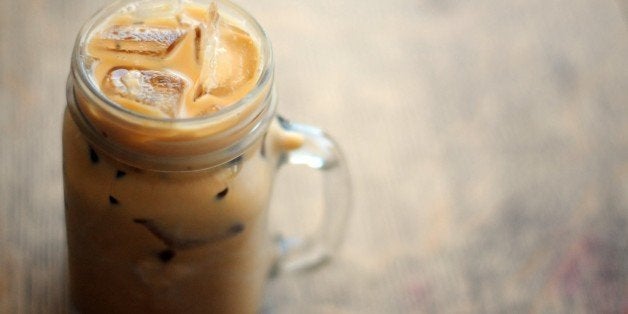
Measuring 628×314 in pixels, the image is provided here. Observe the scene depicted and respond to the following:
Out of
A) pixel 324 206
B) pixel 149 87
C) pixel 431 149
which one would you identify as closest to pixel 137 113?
pixel 149 87

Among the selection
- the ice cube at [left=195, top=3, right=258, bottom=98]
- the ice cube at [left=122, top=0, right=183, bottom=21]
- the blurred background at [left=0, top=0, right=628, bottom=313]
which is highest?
the ice cube at [left=122, top=0, right=183, bottom=21]

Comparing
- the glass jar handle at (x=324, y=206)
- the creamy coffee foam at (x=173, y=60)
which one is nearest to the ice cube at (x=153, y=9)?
the creamy coffee foam at (x=173, y=60)

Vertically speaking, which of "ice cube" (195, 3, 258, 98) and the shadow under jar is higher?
"ice cube" (195, 3, 258, 98)

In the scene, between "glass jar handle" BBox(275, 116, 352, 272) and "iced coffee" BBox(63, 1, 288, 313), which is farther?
"glass jar handle" BBox(275, 116, 352, 272)


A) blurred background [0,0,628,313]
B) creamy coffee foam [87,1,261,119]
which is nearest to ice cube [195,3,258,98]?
creamy coffee foam [87,1,261,119]

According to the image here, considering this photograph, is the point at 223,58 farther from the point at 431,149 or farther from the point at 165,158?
the point at 431,149

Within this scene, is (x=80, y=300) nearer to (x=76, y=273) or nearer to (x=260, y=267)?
(x=76, y=273)

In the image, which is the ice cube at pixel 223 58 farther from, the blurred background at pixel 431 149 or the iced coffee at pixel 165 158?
the blurred background at pixel 431 149

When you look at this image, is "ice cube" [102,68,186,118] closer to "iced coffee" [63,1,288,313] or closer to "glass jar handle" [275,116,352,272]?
"iced coffee" [63,1,288,313]
